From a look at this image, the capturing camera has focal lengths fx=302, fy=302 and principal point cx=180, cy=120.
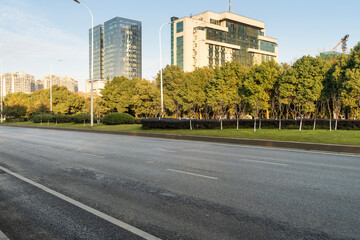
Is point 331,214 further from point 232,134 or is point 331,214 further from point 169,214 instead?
point 232,134

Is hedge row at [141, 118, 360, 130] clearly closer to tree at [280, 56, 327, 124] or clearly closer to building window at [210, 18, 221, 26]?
tree at [280, 56, 327, 124]

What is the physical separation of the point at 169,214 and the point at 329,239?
94.1 inches

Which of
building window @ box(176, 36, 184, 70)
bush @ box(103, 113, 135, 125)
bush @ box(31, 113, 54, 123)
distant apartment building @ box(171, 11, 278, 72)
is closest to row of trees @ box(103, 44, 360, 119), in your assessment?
bush @ box(103, 113, 135, 125)

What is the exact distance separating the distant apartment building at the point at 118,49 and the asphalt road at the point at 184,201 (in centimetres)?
17435

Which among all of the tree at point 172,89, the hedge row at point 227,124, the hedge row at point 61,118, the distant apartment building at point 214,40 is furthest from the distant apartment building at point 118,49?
the hedge row at point 227,124

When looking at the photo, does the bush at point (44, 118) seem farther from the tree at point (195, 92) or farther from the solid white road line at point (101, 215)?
the solid white road line at point (101, 215)

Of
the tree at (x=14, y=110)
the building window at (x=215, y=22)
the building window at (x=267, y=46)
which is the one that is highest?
the building window at (x=215, y=22)

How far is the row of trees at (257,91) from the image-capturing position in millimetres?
31188

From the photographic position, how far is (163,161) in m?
10.9

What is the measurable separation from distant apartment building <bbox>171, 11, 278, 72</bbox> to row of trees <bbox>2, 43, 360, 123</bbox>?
51442 millimetres

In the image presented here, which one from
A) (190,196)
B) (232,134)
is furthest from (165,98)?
(190,196)

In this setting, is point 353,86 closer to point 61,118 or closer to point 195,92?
point 195,92

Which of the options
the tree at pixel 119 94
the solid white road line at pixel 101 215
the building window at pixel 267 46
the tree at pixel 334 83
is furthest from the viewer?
the building window at pixel 267 46

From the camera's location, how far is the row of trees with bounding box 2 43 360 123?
31188 millimetres
